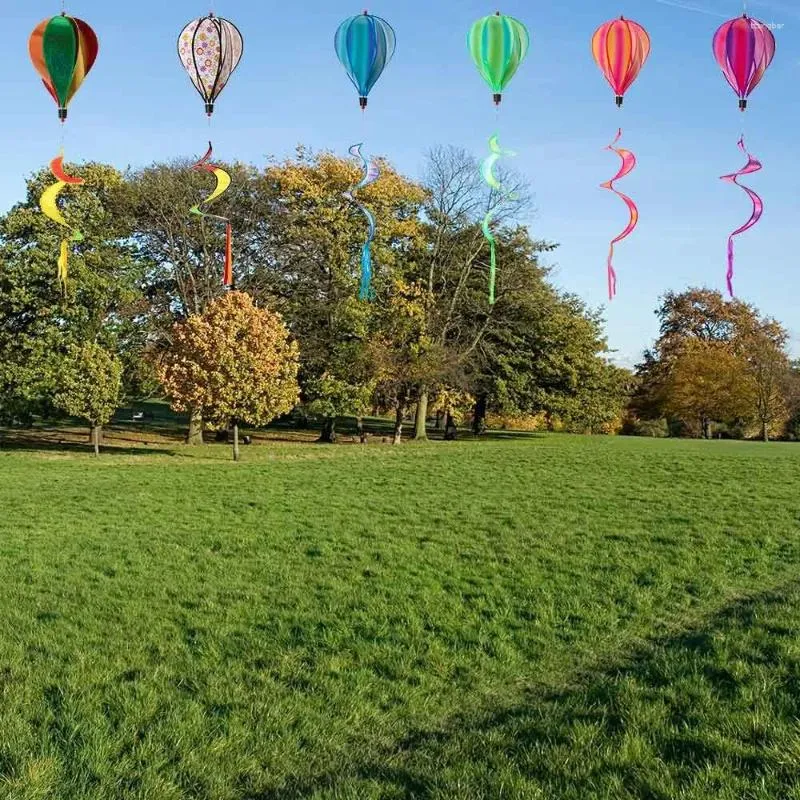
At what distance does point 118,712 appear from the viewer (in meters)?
5.66

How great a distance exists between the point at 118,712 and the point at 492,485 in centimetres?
1425

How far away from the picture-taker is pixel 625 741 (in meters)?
4.86

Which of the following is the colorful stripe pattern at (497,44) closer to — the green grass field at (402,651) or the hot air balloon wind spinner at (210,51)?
the hot air balloon wind spinner at (210,51)

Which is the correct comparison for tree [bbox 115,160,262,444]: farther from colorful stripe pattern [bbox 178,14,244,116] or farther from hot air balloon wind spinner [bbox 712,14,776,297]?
hot air balloon wind spinner [bbox 712,14,776,297]

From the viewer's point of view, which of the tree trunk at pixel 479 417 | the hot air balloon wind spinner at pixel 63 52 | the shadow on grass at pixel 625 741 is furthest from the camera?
the tree trunk at pixel 479 417

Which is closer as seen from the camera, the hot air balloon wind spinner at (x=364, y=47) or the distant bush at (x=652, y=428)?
the hot air balloon wind spinner at (x=364, y=47)

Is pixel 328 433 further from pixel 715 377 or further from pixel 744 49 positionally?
pixel 744 49

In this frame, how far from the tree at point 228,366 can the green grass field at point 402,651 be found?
11353 mm

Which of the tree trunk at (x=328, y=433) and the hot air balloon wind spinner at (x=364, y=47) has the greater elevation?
the hot air balloon wind spinner at (x=364, y=47)

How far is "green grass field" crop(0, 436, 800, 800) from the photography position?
185 inches

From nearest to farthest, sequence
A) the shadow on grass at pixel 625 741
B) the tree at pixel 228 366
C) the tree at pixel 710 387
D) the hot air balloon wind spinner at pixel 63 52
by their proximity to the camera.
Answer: the shadow on grass at pixel 625 741 → the hot air balloon wind spinner at pixel 63 52 → the tree at pixel 228 366 → the tree at pixel 710 387

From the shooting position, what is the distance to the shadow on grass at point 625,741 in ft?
14.4

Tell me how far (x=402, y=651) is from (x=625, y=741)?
2610 millimetres

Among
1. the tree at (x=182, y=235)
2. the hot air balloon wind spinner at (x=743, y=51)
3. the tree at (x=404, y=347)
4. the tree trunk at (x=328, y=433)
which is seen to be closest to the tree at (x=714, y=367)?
the tree at (x=404, y=347)
